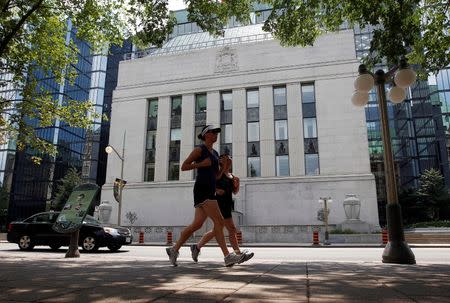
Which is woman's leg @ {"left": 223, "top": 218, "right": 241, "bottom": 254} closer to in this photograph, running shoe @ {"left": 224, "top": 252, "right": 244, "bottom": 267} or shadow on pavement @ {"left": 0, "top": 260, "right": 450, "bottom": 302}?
running shoe @ {"left": 224, "top": 252, "right": 244, "bottom": 267}

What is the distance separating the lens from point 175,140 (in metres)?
37.4

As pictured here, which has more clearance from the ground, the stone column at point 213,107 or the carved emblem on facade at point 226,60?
the carved emblem on facade at point 226,60

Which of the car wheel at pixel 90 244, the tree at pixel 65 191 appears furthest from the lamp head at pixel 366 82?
the tree at pixel 65 191

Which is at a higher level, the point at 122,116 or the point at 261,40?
the point at 261,40

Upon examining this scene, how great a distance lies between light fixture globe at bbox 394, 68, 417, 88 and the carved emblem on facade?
30.5 meters

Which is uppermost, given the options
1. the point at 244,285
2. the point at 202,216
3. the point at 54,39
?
the point at 54,39

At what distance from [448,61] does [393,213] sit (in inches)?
199

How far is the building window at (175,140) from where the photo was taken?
3653cm

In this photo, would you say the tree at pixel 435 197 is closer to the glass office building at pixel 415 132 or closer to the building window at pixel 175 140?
the glass office building at pixel 415 132

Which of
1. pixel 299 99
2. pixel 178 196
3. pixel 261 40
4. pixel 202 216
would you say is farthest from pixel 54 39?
pixel 261 40

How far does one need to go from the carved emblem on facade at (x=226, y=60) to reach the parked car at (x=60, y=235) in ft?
86.3

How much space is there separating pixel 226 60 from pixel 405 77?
104 feet

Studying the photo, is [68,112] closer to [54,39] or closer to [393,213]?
[54,39]

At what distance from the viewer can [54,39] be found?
15.4m
